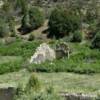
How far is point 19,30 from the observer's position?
162 ft

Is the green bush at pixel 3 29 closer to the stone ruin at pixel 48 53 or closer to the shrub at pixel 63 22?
the shrub at pixel 63 22

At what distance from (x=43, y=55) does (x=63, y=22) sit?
1272 cm

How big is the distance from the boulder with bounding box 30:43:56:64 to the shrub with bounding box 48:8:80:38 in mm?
10301

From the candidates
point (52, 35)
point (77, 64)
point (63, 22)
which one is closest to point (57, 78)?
point (77, 64)

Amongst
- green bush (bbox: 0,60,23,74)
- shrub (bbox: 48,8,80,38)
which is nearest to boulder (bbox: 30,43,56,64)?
green bush (bbox: 0,60,23,74)

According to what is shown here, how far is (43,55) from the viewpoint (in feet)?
110

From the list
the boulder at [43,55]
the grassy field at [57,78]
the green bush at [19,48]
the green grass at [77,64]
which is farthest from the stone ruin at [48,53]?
the grassy field at [57,78]

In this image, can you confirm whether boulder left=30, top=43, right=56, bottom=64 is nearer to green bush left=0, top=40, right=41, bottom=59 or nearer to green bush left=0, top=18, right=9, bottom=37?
green bush left=0, top=40, right=41, bottom=59

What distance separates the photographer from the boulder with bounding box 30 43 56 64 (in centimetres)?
3285

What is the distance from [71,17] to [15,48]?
7.87 meters

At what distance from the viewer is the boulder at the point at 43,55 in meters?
32.8

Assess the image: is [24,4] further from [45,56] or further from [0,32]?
[45,56]

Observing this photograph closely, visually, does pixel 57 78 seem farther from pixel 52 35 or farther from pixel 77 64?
pixel 52 35

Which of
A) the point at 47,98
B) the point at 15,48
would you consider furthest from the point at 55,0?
the point at 47,98
